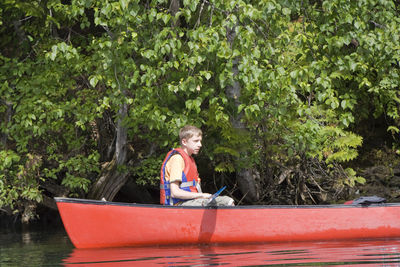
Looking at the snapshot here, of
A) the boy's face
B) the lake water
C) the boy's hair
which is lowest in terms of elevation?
the lake water

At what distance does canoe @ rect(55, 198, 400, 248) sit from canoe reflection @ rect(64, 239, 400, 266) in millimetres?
112

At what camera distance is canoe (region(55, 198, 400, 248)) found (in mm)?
7344

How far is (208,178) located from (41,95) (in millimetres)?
3796

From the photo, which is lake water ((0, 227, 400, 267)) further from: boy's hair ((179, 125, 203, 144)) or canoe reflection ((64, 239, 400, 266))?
boy's hair ((179, 125, 203, 144))

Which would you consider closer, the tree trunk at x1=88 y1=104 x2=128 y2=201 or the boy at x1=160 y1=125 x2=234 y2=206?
the boy at x1=160 y1=125 x2=234 y2=206

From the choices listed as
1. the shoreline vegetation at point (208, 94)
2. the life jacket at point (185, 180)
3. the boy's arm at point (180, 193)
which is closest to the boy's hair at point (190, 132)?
the life jacket at point (185, 180)

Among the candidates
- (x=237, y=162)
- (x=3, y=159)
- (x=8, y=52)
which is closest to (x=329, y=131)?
(x=237, y=162)

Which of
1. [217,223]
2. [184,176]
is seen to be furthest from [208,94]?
[217,223]

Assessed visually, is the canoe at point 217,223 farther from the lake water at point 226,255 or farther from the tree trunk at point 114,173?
the tree trunk at point 114,173

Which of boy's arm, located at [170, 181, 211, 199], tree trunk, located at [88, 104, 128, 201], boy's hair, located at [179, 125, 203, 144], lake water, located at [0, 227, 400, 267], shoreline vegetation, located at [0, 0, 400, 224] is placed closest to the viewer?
lake water, located at [0, 227, 400, 267]

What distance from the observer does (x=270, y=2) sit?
289 inches

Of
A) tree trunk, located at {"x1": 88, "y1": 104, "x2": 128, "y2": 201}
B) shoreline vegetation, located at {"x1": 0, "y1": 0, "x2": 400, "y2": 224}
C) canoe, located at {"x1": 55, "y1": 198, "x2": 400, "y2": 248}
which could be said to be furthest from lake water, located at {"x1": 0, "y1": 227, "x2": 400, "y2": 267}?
tree trunk, located at {"x1": 88, "y1": 104, "x2": 128, "y2": 201}

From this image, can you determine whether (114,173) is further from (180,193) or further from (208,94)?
(180,193)

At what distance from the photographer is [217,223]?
7512 mm
